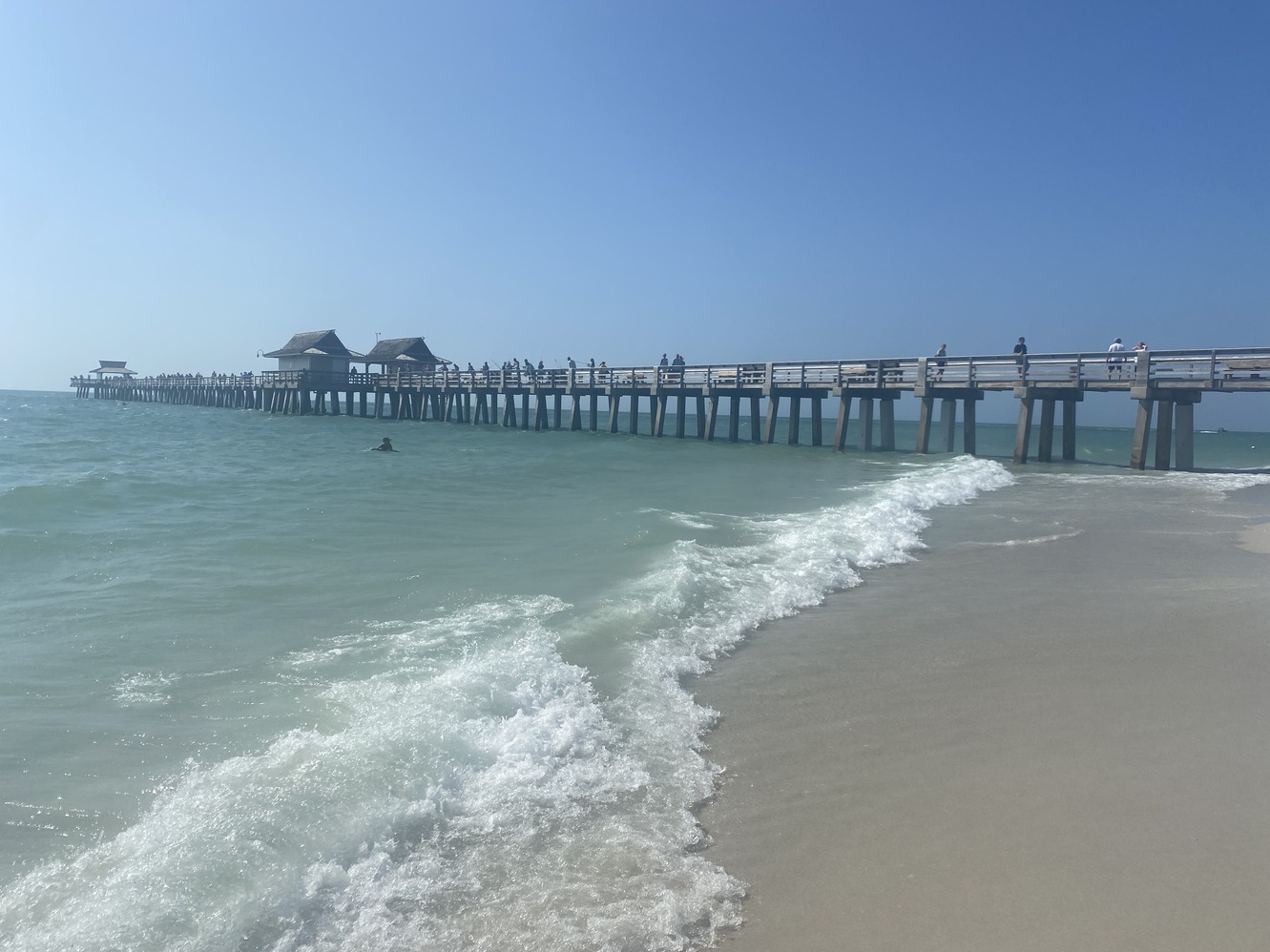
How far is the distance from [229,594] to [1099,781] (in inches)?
273

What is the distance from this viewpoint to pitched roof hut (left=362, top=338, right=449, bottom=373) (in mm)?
58219

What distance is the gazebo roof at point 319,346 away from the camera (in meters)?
59.0

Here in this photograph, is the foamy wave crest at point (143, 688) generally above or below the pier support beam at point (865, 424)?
below

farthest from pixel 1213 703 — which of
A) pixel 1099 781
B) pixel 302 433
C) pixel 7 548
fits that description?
pixel 302 433

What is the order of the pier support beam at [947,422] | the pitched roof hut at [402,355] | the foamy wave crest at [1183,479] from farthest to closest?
the pitched roof hut at [402,355] < the pier support beam at [947,422] < the foamy wave crest at [1183,479]

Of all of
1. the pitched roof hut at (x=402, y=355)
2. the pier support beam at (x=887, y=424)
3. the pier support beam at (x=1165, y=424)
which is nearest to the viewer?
the pier support beam at (x=1165, y=424)

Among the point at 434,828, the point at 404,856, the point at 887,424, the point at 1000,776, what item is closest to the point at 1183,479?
the point at 887,424

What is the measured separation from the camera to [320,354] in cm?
5838

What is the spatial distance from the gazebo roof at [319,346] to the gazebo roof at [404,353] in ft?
4.49

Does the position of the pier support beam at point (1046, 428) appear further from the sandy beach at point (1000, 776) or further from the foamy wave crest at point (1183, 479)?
the sandy beach at point (1000, 776)

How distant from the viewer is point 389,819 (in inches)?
151

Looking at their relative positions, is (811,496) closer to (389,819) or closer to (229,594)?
(229,594)

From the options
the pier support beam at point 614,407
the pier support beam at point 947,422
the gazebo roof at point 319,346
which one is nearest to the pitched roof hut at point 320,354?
the gazebo roof at point 319,346

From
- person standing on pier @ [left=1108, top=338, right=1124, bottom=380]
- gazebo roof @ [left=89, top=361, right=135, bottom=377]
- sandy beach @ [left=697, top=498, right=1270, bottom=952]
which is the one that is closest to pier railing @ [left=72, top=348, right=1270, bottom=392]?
person standing on pier @ [left=1108, top=338, right=1124, bottom=380]
